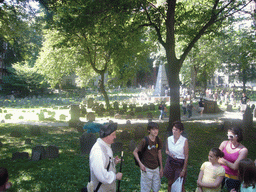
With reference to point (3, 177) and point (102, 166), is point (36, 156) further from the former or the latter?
point (102, 166)

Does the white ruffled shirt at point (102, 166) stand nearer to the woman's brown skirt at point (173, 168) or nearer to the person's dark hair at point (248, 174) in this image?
the woman's brown skirt at point (173, 168)

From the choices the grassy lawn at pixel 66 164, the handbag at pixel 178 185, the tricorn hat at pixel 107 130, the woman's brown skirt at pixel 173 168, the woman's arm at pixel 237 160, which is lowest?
the grassy lawn at pixel 66 164

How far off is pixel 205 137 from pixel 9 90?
36.5 meters

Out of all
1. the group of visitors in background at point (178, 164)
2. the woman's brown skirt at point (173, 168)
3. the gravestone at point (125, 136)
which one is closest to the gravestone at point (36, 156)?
the gravestone at point (125, 136)

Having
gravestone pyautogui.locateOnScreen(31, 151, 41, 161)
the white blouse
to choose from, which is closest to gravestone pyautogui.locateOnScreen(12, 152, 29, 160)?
gravestone pyautogui.locateOnScreen(31, 151, 41, 161)

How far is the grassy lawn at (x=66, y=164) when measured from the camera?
590 centimetres

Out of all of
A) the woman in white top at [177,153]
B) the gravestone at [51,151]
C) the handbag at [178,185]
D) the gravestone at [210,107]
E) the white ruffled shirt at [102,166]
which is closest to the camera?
the white ruffled shirt at [102,166]

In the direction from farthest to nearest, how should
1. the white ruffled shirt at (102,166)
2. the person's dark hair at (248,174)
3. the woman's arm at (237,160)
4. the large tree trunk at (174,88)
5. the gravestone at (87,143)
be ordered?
the large tree trunk at (174,88) → the gravestone at (87,143) → the woman's arm at (237,160) → the person's dark hair at (248,174) → the white ruffled shirt at (102,166)

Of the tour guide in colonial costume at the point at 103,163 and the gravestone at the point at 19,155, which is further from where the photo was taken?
the gravestone at the point at 19,155

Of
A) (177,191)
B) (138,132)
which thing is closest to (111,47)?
(138,132)

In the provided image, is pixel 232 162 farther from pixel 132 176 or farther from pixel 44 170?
pixel 44 170

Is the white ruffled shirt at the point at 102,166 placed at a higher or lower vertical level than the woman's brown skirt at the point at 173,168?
higher

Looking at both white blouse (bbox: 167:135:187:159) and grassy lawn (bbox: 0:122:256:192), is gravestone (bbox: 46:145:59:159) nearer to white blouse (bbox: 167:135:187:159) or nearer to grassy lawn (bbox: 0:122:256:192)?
grassy lawn (bbox: 0:122:256:192)

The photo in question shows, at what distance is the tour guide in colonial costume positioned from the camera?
2879 mm
